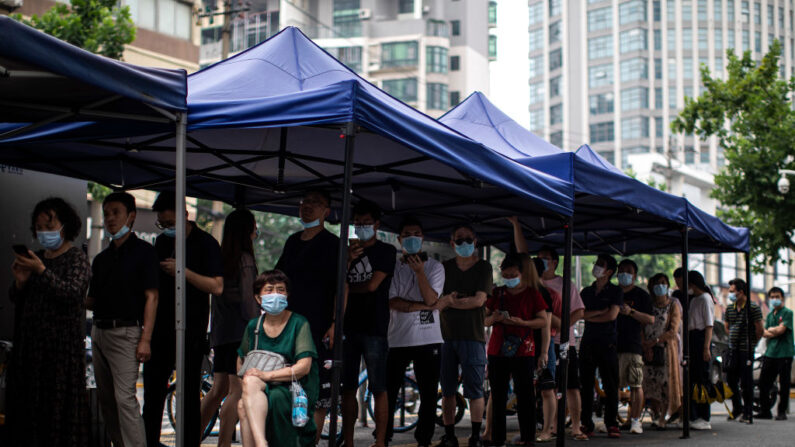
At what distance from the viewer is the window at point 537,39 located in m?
122

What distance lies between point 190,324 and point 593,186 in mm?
4223

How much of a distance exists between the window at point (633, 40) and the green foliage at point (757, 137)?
93396mm

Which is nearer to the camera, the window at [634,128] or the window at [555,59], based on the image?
the window at [634,128]

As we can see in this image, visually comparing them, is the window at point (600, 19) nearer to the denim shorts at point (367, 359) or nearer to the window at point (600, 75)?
the window at point (600, 75)

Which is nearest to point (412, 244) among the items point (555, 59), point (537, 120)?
point (555, 59)

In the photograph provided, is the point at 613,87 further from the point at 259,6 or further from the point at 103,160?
the point at 103,160

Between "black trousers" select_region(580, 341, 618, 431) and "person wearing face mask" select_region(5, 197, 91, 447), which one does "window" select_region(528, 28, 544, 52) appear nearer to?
"black trousers" select_region(580, 341, 618, 431)

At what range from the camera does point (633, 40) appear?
114688mm

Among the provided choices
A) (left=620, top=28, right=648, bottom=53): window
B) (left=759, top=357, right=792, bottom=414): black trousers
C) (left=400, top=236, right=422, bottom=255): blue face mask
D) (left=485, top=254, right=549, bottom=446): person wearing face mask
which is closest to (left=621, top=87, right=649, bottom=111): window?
(left=620, top=28, right=648, bottom=53): window

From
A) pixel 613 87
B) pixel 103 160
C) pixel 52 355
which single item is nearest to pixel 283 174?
pixel 103 160

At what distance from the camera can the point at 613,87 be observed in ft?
378

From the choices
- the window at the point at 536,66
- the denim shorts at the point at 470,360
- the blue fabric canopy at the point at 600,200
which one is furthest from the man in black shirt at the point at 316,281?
the window at the point at 536,66

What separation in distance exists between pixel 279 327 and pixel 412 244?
2.01 m

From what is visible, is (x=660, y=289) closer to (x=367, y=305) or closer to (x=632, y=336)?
(x=632, y=336)
